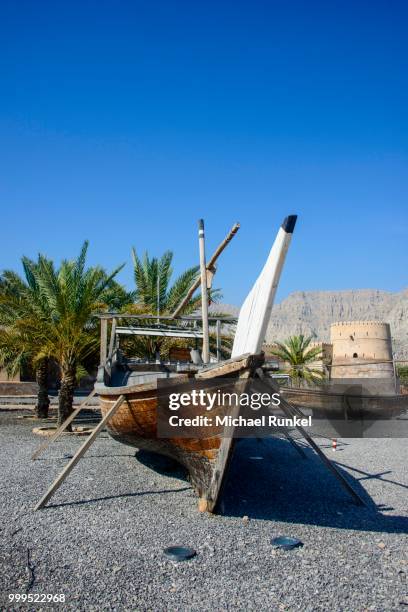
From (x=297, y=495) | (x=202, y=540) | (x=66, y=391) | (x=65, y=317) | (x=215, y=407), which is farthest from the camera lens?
(x=66, y=391)

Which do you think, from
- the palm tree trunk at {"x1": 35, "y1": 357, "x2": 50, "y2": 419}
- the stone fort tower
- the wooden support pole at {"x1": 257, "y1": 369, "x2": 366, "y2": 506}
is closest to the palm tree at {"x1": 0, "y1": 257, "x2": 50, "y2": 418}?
the palm tree trunk at {"x1": 35, "y1": 357, "x2": 50, "y2": 419}

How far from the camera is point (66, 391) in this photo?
12.7 metres

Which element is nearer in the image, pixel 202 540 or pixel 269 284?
pixel 202 540

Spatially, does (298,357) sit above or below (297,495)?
above

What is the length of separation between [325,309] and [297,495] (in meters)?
179

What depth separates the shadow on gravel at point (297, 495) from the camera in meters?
5.55

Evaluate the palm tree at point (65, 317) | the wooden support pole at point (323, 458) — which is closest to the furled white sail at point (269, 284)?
the wooden support pole at point (323, 458)

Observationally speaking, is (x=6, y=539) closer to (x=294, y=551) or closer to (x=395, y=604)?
(x=294, y=551)

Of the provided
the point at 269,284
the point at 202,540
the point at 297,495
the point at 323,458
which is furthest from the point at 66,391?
the point at 269,284

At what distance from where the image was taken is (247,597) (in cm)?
359

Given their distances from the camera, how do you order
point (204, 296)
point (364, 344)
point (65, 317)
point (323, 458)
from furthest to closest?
point (364, 344) < point (65, 317) < point (204, 296) < point (323, 458)

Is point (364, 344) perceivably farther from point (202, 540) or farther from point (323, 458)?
point (202, 540)

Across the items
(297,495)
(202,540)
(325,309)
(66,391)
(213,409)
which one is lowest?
(297,495)

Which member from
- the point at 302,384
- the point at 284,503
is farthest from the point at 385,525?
the point at 302,384
